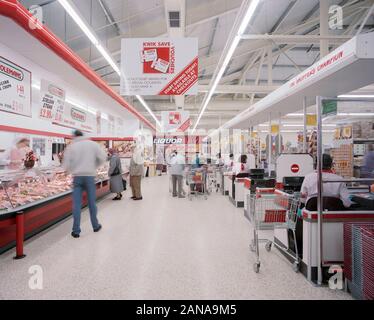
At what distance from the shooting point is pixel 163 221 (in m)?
5.79

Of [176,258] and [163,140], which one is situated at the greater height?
[163,140]

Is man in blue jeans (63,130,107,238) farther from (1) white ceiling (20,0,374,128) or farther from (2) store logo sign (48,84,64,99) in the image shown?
(1) white ceiling (20,0,374,128)

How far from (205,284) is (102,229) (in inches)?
114

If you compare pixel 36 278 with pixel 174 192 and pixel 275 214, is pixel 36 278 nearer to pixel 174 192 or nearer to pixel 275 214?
pixel 275 214

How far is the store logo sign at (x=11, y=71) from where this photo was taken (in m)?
4.46

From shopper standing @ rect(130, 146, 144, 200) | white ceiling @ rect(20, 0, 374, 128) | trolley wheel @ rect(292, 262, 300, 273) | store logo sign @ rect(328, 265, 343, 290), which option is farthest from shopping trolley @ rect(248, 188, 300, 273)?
shopper standing @ rect(130, 146, 144, 200)

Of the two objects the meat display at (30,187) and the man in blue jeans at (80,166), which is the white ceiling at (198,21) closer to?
the man in blue jeans at (80,166)

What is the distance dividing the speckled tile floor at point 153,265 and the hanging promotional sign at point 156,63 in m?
2.70

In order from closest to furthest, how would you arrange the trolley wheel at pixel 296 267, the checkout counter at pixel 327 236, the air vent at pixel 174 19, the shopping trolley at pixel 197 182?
the checkout counter at pixel 327 236, the trolley wheel at pixel 296 267, the air vent at pixel 174 19, the shopping trolley at pixel 197 182

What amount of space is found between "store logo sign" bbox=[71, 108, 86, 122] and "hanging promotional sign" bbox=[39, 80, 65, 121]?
184 centimetres

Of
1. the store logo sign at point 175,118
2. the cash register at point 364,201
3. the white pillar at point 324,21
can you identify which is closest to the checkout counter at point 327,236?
the cash register at point 364,201

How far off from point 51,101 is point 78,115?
9.23ft
